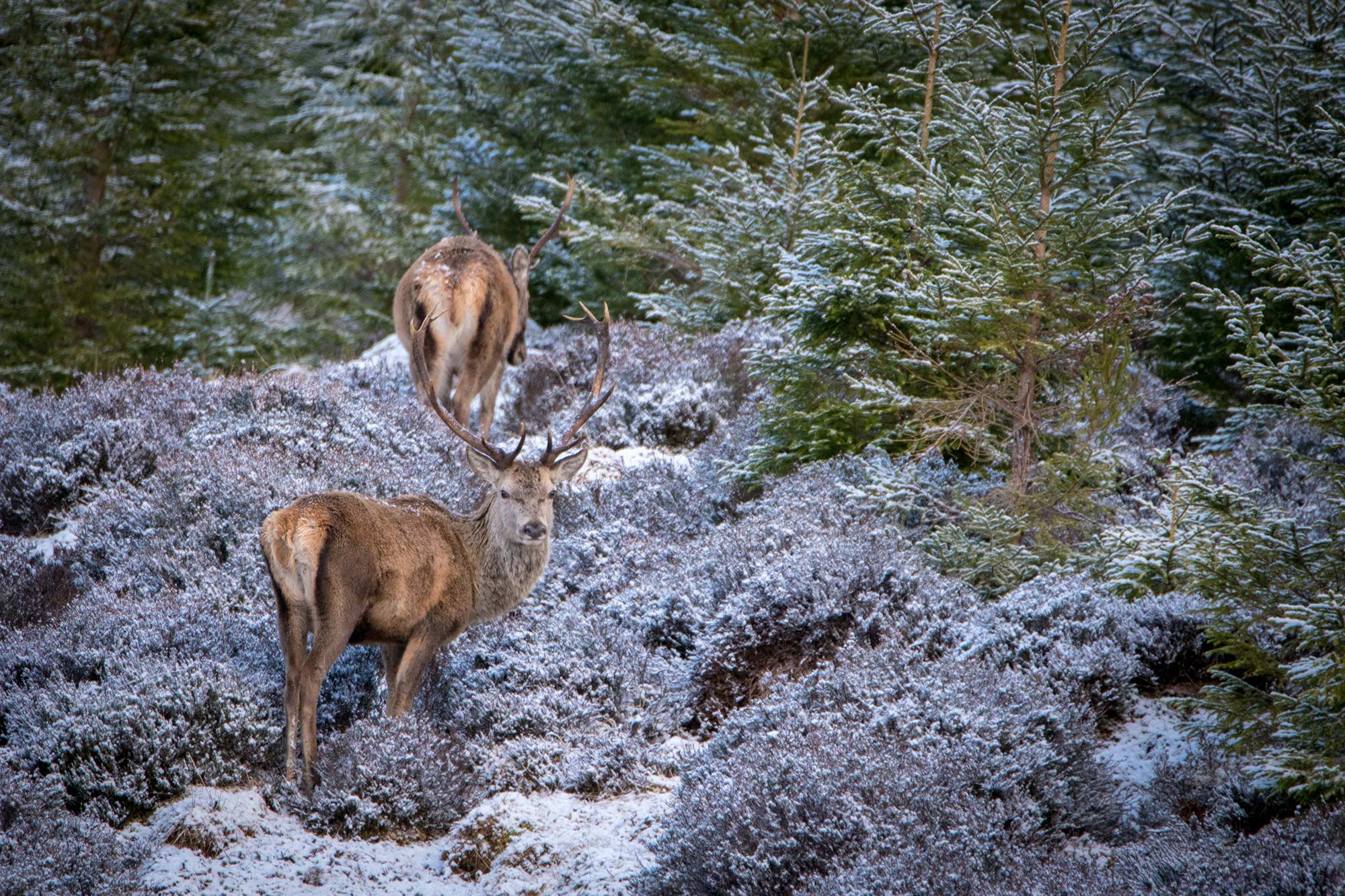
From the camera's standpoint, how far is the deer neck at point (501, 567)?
609 cm

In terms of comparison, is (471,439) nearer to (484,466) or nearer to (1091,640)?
(484,466)

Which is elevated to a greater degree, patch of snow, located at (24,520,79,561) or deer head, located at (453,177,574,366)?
deer head, located at (453,177,574,366)

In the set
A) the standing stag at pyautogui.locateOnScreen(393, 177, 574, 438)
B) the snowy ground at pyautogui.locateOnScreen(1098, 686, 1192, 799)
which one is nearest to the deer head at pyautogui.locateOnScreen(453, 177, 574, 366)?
the standing stag at pyautogui.locateOnScreen(393, 177, 574, 438)

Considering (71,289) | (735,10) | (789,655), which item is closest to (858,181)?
A: (789,655)

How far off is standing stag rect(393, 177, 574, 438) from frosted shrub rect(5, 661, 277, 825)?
3502mm

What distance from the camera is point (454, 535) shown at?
6141 mm

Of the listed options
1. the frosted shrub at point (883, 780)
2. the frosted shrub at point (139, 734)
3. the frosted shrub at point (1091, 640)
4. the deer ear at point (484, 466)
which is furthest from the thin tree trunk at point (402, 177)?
the frosted shrub at point (883, 780)

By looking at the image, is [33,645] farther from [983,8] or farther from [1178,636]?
[983,8]

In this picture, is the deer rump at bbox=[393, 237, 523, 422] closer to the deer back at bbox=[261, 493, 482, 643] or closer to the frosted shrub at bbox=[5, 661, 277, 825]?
the deer back at bbox=[261, 493, 482, 643]

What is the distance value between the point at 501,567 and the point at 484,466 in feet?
1.86

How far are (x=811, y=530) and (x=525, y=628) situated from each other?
1.78 m

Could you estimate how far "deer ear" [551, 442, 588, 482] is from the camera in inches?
249

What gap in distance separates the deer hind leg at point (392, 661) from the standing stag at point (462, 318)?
3.00 m

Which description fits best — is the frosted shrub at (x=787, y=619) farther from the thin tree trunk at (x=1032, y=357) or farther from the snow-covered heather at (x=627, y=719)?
the thin tree trunk at (x=1032, y=357)
